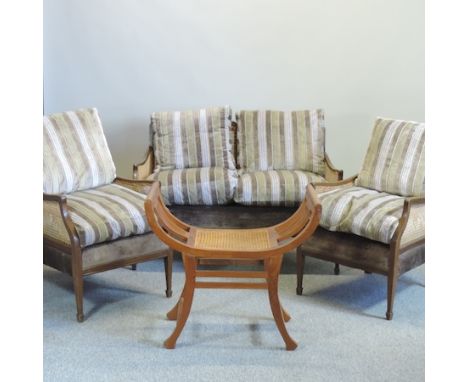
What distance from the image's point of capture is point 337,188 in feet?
11.9

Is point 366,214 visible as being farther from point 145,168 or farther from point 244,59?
point 244,59

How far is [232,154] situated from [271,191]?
51 cm

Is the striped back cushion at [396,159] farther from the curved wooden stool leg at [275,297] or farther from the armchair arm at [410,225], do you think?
the curved wooden stool leg at [275,297]

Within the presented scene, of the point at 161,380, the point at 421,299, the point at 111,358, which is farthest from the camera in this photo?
the point at 421,299

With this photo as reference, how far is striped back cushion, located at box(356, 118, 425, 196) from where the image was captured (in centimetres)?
341

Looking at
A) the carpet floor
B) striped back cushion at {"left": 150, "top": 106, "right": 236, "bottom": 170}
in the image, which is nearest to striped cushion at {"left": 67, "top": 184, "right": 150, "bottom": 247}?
the carpet floor

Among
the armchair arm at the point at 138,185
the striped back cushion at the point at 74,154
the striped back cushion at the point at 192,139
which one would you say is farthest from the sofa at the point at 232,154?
the striped back cushion at the point at 74,154

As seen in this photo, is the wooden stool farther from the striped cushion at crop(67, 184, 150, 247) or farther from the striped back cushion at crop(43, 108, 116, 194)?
the striped back cushion at crop(43, 108, 116, 194)

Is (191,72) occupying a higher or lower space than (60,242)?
higher

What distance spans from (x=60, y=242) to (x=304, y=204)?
1.27m

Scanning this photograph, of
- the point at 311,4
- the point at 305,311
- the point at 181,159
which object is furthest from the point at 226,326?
the point at 311,4

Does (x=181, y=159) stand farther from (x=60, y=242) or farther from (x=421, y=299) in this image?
(x=421, y=299)

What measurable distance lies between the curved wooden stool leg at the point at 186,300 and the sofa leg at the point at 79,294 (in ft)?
1.75
